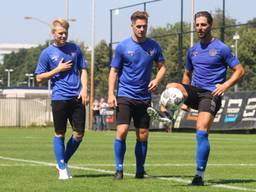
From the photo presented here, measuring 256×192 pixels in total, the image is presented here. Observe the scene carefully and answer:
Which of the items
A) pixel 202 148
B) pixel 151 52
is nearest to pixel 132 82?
pixel 151 52

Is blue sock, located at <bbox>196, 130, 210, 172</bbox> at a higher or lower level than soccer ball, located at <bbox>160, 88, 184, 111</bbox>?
lower

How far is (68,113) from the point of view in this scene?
36.1 feet

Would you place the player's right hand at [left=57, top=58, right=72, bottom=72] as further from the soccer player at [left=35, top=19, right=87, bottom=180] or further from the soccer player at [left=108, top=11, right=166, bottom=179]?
the soccer player at [left=108, top=11, right=166, bottom=179]

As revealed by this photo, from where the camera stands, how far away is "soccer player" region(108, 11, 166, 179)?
10602 millimetres

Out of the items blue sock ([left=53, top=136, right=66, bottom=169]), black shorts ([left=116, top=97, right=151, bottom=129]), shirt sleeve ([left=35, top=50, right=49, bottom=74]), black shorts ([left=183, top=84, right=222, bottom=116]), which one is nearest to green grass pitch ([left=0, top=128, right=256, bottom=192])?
blue sock ([left=53, top=136, right=66, bottom=169])

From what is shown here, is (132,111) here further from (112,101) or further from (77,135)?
(77,135)

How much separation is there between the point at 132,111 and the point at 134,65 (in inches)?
25.6

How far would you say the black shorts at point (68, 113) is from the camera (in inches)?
429

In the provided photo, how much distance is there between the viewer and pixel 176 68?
132 ft

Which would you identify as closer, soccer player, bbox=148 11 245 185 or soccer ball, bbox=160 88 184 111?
soccer ball, bbox=160 88 184 111

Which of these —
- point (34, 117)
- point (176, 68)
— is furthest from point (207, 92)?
point (34, 117)

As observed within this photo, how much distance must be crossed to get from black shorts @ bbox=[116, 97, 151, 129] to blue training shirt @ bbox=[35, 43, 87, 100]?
0.67m

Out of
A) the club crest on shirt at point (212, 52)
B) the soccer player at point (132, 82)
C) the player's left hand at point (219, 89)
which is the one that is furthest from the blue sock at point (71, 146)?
the club crest on shirt at point (212, 52)

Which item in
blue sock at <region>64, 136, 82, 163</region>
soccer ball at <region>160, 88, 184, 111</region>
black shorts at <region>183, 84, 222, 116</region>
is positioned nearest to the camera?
soccer ball at <region>160, 88, 184, 111</region>
